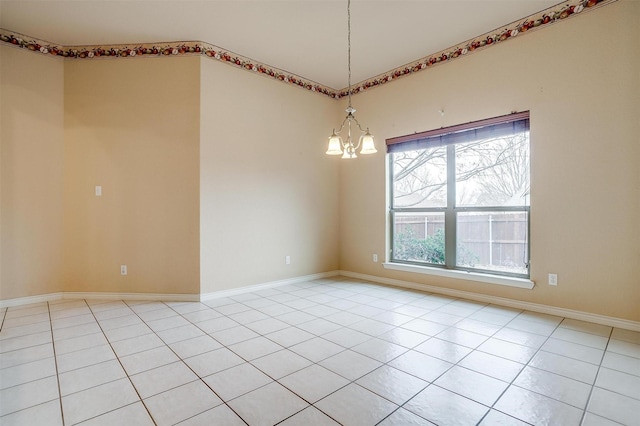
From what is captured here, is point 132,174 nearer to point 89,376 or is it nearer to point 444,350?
point 89,376

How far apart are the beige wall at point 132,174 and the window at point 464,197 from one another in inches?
112

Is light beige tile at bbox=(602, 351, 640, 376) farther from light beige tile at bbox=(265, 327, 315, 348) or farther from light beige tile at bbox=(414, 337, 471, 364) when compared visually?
light beige tile at bbox=(265, 327, 315, 348)

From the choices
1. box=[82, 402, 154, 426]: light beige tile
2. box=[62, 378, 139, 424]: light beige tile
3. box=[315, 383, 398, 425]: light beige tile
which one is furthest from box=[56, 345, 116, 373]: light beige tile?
box=[315, 383, 398, 425]: light beige tile

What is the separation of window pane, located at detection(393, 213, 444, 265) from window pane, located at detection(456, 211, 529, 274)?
272 millimetres

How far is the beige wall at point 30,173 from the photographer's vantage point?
3.49 metres

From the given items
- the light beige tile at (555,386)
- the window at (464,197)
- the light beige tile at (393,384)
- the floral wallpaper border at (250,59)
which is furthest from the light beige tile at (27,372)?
the window at (464,197)

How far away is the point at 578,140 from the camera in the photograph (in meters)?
3.03

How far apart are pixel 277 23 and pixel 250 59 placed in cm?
93

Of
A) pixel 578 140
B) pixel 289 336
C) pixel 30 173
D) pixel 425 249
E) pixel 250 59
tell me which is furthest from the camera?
pixel 425 249

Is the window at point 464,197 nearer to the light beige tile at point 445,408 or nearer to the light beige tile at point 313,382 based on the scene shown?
the light beige tile at point 445,408

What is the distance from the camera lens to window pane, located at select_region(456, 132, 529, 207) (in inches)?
138

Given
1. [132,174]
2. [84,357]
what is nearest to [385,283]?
[84,357]

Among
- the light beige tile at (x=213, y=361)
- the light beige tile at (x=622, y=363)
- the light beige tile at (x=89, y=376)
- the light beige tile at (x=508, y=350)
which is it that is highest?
the light beige tile at (x=622, y=363)

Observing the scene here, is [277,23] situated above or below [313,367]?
above
